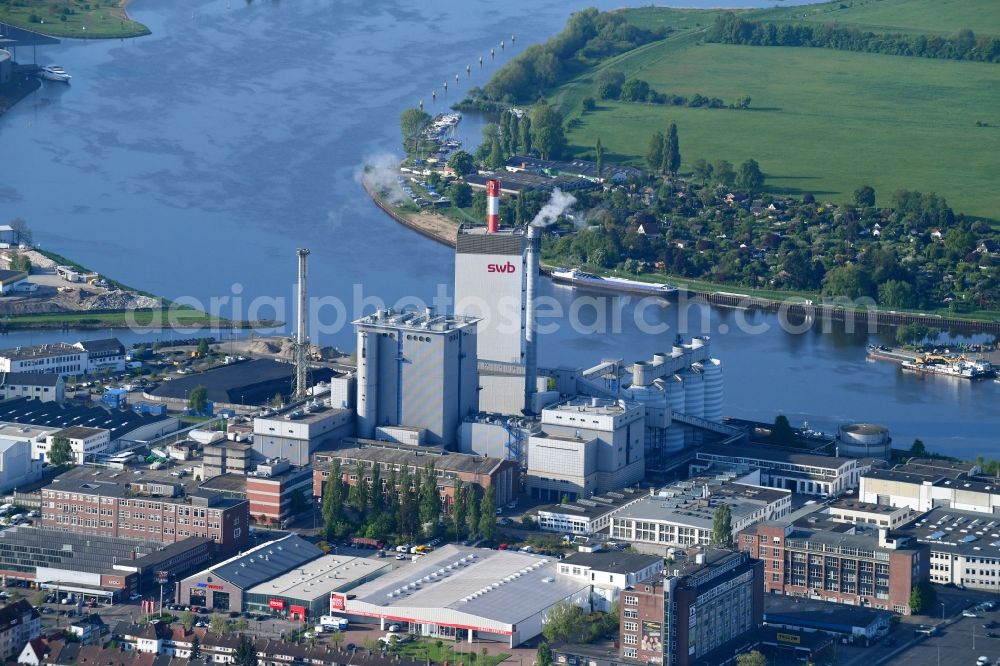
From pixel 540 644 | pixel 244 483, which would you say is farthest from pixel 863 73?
pixel 540 644

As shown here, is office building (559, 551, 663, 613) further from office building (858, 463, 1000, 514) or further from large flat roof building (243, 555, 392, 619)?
office building (858, 463, 1000, 514)

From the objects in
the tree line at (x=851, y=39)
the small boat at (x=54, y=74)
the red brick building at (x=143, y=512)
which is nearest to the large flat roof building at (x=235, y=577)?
the red brick building at (x=143, y=512)

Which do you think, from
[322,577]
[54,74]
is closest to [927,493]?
[322,577]

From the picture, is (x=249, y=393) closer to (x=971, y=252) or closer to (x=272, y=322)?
(x=272, y=322)

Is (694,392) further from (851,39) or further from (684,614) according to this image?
(851,39)

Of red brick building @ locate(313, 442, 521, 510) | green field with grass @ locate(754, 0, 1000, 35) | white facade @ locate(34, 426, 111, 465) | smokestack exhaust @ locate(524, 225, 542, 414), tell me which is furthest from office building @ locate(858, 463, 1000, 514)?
green field with grass @ locate(754, 0, 1000, 35)

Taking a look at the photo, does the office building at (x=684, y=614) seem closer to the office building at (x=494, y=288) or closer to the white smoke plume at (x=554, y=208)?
the office building at (x=494, y=288)
